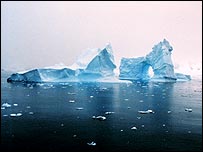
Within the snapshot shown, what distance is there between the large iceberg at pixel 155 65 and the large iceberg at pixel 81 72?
5340 mm

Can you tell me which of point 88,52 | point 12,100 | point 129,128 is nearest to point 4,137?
point 129,128

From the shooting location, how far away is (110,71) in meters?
51.1

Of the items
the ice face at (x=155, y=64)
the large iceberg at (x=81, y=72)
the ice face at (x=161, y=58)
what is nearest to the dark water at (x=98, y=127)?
the large iceberg at (x=81, y=72)

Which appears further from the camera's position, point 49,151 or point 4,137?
point 4,137

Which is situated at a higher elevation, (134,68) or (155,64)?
(155,64)

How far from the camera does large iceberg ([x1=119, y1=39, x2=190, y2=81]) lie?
52.4 metres

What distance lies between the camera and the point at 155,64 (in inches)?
2100

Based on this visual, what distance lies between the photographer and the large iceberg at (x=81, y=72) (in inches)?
1779

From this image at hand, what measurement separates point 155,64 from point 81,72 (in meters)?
13.6

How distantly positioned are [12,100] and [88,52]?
89.0 ft

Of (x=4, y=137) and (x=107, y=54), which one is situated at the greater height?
(x=107, y=54)

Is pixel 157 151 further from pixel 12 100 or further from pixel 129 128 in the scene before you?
pixel 12 100

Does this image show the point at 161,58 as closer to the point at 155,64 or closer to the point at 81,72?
the point at 155,64

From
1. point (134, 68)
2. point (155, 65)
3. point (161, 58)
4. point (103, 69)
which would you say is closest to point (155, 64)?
point (155, 65)
